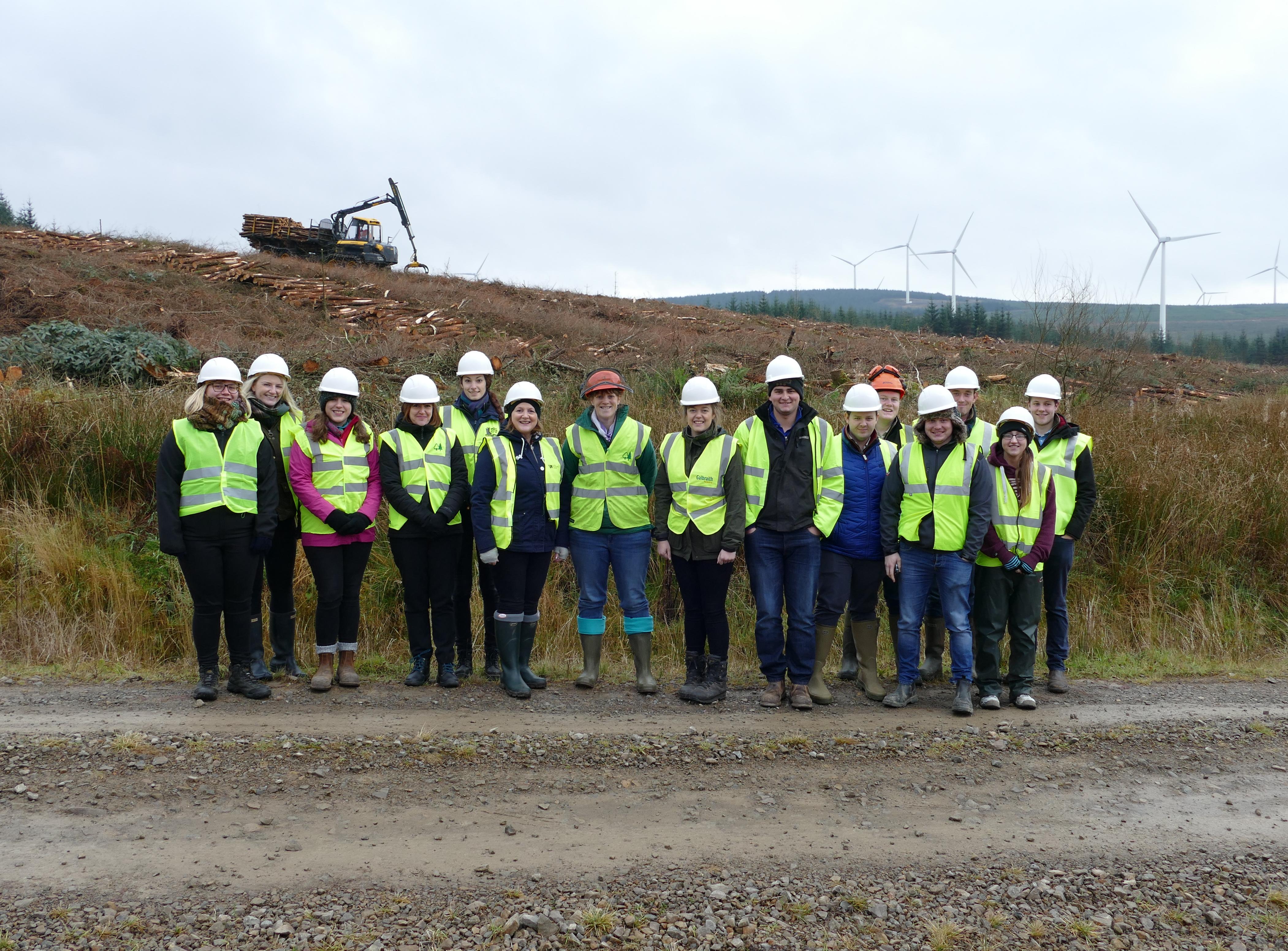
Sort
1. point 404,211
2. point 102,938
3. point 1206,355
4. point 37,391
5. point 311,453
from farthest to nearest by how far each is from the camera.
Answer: point 1206,355, point 404,211, point 37,391, point 311,453, point 102,938

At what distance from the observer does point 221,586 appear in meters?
5.86

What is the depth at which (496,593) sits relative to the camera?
6.30 meters

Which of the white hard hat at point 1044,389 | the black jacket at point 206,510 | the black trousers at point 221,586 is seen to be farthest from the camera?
the white hard hat at point 1044,389

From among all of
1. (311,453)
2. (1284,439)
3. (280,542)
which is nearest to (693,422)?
(311,453)

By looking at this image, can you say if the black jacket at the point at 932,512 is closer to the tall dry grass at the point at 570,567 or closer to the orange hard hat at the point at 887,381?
the orange hard hat at the point at 887,381

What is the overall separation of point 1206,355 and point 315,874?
39.0m

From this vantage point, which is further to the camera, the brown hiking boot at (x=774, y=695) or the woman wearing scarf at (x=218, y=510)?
the brown hiking boot at (x=774, y=695)

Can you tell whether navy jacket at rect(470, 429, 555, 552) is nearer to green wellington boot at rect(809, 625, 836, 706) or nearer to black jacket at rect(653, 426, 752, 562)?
black jacket at rect(653, 426, 752, 562)

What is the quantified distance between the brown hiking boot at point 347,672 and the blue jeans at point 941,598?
152 inches

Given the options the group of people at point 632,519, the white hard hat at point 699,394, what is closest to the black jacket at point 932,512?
the group of people at point 632,519

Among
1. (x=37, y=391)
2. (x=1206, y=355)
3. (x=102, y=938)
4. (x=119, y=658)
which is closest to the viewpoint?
(x=102, y=938)

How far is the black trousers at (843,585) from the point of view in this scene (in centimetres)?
618

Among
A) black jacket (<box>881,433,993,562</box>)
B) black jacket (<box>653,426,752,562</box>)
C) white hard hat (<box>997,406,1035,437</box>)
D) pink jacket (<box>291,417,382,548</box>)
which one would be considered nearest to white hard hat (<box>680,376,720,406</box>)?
black jacket (<box>653,426,752,562</box>)

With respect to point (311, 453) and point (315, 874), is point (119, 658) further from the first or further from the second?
point (315, 874)
